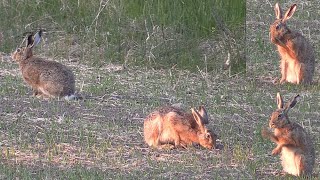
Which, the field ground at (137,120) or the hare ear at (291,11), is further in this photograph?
the hare ear at (291,11)

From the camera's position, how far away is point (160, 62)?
34.7 ft

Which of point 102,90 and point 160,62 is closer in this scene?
point 102,90

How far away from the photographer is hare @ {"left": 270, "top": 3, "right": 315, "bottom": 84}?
941 cm

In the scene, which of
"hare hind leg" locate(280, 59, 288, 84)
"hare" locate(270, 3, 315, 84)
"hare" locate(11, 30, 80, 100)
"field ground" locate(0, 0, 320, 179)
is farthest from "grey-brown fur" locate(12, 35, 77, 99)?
"hare hind leg" locate(280, 59, 288, 84)

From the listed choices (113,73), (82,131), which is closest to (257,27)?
(113,73)

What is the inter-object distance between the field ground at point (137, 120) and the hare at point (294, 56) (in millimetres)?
135

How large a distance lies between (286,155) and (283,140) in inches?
4.1

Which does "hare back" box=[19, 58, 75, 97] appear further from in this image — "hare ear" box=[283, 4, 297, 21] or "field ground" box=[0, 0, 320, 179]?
"hare ear" box=[283, 4, 297, 21]

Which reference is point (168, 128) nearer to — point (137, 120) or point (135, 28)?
point (137, 120)

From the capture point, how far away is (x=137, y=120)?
784 cm

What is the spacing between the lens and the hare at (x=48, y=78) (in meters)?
8.59

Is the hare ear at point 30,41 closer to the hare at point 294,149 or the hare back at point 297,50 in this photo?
the hare back at point 297,50

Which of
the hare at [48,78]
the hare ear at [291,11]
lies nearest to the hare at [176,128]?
the hare at [48,78]

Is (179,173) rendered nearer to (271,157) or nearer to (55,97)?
(271,157)
